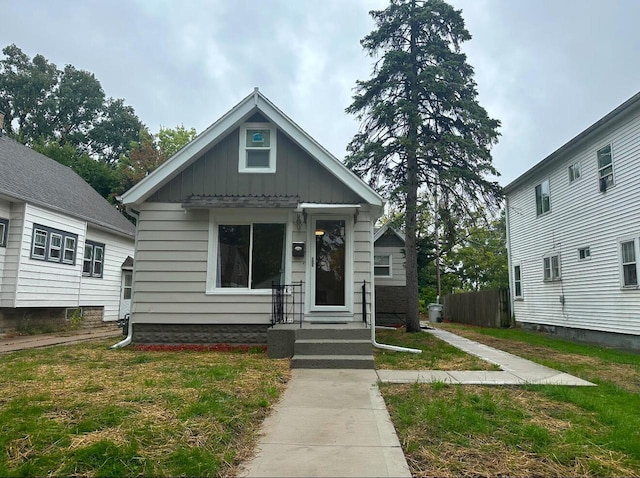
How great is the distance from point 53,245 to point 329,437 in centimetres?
1285

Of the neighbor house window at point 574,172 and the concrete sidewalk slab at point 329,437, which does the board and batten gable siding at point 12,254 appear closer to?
the concrete sidewalk slab at point 329,437

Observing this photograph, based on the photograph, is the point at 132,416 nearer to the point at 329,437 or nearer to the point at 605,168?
the point at 329,437

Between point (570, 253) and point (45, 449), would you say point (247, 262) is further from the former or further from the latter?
point (570, 253)

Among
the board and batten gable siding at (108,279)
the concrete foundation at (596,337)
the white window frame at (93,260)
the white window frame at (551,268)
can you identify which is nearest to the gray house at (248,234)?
the concrete foundation at (596,337)

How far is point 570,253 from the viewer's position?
1356cm

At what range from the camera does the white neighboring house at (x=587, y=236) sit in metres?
10.6

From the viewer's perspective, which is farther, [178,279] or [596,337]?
[596,337]

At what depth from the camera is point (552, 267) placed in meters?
14.8

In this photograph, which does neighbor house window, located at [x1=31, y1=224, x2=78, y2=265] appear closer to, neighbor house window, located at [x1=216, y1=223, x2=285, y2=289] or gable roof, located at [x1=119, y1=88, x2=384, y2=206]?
gable roof, located at [x1=119, y1=88, x2=384, y2=206]

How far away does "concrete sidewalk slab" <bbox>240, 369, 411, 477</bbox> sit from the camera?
289 centimetres

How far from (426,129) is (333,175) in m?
4.87

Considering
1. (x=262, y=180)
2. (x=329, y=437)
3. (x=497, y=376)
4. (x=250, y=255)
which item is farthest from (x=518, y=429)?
(x=262, y=180)

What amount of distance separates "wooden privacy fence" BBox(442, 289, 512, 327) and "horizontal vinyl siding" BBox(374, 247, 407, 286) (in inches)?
192

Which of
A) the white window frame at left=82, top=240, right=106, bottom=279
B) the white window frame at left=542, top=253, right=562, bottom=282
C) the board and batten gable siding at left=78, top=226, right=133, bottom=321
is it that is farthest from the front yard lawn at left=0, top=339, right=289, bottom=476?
the white window frame at left=542, top=253, right=562, bottom=282
